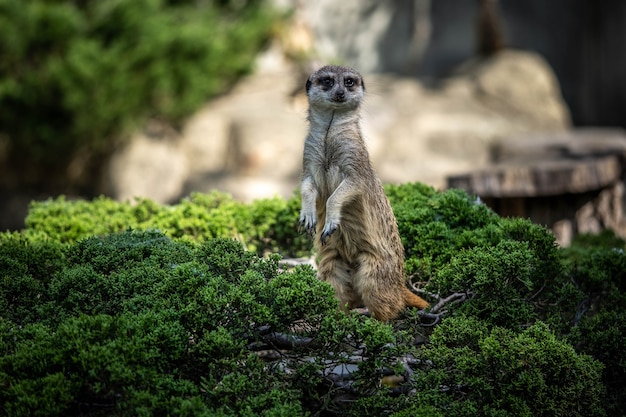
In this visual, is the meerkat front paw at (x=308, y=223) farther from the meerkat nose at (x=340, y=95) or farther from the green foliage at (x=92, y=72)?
the green foliage at (x=92, y=72)

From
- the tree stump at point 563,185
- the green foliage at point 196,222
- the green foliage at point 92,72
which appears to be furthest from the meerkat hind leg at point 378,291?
the green foliage at point 92,72

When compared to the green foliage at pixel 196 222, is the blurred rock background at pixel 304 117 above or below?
above

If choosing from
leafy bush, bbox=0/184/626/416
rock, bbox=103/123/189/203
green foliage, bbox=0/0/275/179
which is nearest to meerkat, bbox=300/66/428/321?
leafy bush, bbox=0/184/626/416

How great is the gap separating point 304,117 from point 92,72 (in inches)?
126

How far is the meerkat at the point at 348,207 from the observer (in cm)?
453

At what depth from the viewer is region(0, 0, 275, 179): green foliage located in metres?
11.2

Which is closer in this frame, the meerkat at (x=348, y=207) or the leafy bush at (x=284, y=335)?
the leafy bush at (x=284, y=335)

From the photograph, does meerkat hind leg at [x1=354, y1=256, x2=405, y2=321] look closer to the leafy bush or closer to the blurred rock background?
the leafy bush

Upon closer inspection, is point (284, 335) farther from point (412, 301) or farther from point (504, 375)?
point (504, 375)

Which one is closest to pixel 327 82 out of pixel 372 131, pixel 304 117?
pixel 304 117

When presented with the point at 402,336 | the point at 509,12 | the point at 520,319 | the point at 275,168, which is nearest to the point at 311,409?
the point at 402,336

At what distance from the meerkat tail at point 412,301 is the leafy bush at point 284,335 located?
0.25ft

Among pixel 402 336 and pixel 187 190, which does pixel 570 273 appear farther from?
pixel 187 190

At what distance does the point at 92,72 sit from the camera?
11.2 metres
